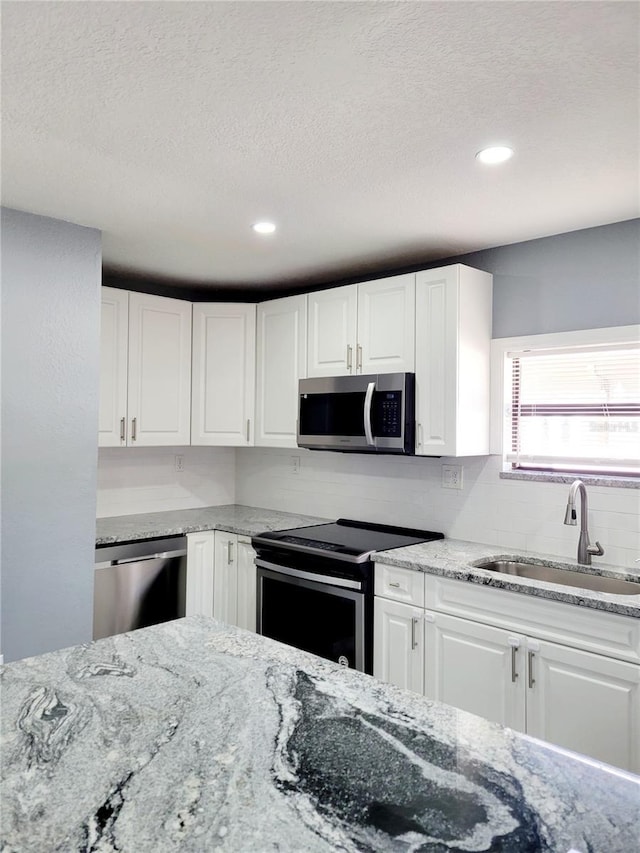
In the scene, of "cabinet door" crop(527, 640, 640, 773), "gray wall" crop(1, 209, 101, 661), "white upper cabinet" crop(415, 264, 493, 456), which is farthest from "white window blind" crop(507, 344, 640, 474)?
"gray wall" crop(1, 209, 101, 661)

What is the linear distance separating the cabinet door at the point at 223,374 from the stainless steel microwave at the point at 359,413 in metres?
0.52

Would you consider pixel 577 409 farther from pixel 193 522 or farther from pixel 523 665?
pixel 193 522

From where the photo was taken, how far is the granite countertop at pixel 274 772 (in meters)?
0.81

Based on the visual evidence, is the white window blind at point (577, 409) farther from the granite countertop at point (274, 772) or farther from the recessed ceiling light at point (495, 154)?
the granite countertop at point (274, 772)

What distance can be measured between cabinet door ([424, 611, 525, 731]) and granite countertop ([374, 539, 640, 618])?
0.20 meters

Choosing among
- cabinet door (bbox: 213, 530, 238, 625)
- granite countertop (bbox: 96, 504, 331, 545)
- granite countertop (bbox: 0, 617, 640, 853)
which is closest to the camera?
granite countertop (bbox: 0, 617, 640, 853)

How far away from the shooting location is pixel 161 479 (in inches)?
164

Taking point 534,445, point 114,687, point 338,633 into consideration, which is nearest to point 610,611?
point 534,445

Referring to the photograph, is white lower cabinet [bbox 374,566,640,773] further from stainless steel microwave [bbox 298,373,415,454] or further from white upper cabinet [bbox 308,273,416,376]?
white upper cabinet [bbox 308,273,416,376]

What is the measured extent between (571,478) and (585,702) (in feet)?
3.26

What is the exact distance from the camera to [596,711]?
2.18m

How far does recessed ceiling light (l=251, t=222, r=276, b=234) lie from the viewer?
111 inches

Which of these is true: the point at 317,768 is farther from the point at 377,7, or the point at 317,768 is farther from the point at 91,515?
the point at 91,515

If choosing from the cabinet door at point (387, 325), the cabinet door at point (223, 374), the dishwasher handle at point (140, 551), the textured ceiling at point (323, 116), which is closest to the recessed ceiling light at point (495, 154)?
the textured ceiling at point (323, 116)
